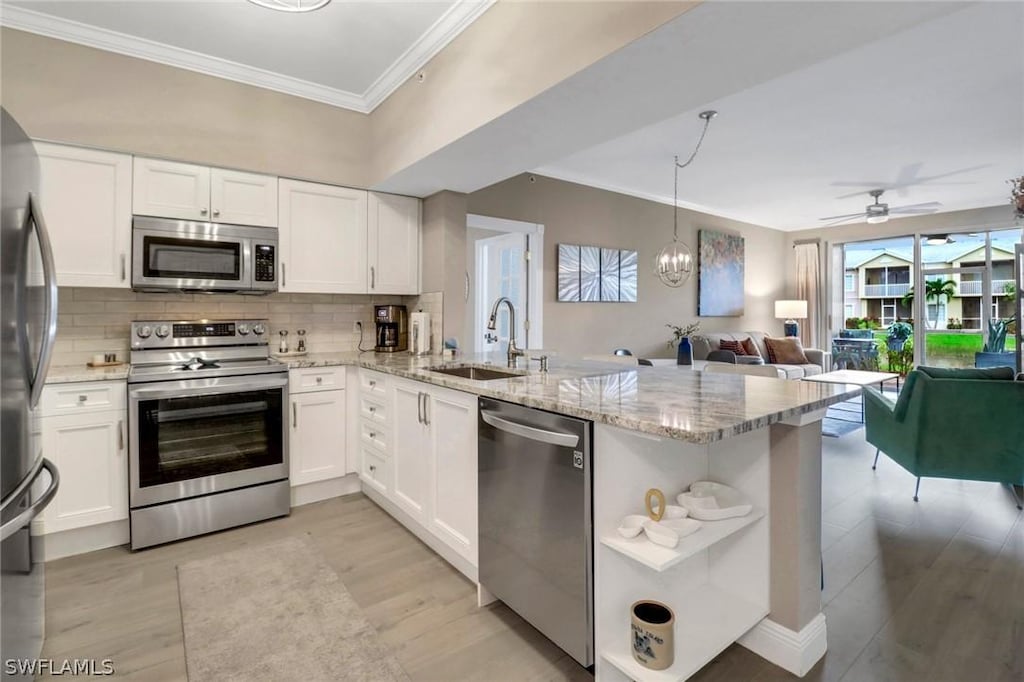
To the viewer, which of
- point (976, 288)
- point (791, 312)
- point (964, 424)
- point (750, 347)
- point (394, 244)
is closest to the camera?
point (964, 424)

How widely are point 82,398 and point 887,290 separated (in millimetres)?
9632

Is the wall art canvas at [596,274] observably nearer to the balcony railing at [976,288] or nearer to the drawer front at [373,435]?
the drawer front at [373,435]

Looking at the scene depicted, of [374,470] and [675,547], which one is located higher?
[675,547]

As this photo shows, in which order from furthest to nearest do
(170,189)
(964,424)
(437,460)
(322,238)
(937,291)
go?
(937,291), (322,238), (964,424), (170,189), (437,460)

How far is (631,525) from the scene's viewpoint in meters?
1.54

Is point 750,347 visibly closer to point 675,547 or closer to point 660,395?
point 660,395

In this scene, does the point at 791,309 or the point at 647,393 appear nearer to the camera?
the point at 647,393

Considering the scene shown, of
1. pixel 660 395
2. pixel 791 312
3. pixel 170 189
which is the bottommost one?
pixel 660 395

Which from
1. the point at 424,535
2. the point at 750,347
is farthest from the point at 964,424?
the point at 750,347

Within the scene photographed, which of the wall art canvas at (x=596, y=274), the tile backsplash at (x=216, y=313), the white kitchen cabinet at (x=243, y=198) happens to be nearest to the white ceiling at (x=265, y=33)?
the white kitchen cabinet at (x=243, y=198)

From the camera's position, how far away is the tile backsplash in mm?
2850

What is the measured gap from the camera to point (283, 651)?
5.92 ft

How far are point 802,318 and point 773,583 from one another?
731cm

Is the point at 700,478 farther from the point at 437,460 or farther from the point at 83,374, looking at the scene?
the point at 83,374
